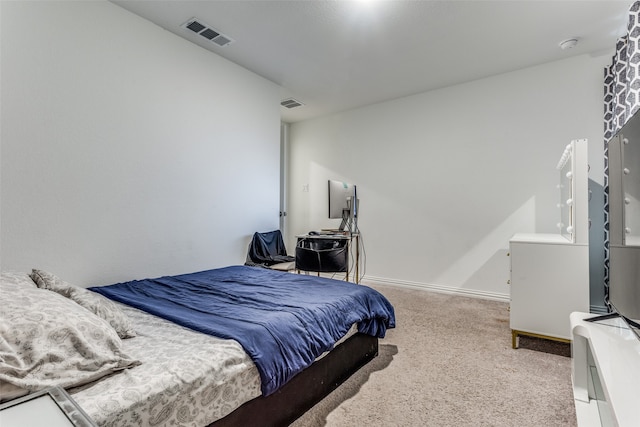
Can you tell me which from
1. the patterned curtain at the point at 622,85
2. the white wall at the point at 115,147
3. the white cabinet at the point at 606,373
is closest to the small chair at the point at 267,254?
the white wall at the point at 115,147

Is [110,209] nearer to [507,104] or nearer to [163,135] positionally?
[163,135]

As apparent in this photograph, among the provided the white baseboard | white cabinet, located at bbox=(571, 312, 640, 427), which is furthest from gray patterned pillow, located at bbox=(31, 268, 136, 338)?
the white baseboard

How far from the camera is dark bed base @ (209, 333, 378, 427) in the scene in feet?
4.31

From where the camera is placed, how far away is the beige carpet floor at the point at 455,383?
5.20 ft

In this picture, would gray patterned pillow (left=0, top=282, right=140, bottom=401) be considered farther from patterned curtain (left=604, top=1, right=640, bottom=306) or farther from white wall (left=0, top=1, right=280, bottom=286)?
patterned curtain (left=604, top=1, right=640, bottom=306)

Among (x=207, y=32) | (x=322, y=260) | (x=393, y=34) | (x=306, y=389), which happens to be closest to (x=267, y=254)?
(x=322, y=260)

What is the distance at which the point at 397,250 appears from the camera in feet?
14.3

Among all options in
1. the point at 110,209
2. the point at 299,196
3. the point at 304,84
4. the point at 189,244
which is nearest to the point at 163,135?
the point at 110,209

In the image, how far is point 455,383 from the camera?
1904 millimetres

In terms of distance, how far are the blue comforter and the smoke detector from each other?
295cm

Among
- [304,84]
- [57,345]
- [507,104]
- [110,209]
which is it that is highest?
[304,84]

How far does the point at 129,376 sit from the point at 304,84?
3.62 m

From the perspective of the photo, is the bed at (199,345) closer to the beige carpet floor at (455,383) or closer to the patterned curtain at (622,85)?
the beige carpet floor at (455,383)

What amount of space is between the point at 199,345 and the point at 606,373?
1465 millimetres
